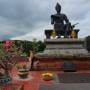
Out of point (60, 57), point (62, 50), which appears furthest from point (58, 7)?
point (60, 57)

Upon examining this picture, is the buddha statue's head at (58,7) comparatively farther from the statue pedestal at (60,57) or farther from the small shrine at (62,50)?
the statue pedestal at (60,57)

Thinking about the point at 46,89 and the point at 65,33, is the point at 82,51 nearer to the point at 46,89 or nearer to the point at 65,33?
the point at 65,33

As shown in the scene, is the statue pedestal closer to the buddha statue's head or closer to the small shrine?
the small shrine

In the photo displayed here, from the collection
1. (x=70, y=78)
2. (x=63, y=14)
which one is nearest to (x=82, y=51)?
(x=63, y=14)

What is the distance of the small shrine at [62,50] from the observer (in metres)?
13.4

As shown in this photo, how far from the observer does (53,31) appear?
15297mm

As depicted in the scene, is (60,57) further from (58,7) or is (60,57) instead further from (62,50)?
(58,7)

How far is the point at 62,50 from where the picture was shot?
14.4 metres

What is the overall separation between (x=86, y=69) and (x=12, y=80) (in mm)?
4345

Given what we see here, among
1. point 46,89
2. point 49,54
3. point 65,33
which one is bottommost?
point 46,89

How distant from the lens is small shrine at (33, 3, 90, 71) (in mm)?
13398

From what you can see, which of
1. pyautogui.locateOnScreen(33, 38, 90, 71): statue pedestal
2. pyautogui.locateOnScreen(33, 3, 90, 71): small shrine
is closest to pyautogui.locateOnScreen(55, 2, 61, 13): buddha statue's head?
pyautogui.locateOnScreen(33, 3, 90, 71): small shrine

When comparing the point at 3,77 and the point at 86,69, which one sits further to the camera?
the point at 86,69

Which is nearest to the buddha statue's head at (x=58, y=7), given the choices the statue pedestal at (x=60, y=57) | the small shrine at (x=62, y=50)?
the small shrine at (x=62, y=50)
